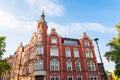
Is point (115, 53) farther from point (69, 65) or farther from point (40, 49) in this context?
point (40, 49)

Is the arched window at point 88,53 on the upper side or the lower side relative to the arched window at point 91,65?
upper

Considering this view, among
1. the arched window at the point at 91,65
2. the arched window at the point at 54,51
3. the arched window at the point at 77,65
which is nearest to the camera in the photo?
the arched window at the point at 54,51

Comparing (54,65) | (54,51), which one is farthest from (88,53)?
(54,65)

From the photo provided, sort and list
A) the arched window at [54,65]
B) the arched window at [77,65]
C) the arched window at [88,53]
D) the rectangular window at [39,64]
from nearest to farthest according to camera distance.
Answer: the rectangular window at [39,64]
the arched window at [54,65]
the arched window at [77,65]
the arched window at [88,53]

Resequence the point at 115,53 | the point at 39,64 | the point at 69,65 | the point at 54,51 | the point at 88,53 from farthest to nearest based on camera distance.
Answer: the point at 88,53, the point at 54,51, the point at 69,65, the point at 39,64, the point at 115,53

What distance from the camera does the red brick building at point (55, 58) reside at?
39031mm

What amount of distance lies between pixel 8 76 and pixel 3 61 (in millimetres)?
21760

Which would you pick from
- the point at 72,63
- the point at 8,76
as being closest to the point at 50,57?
the point at 72,63

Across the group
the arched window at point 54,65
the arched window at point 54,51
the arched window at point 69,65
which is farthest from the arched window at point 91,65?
the arched window at point 54,51

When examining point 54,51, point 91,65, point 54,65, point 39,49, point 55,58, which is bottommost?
point 54,65

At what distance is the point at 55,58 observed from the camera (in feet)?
134

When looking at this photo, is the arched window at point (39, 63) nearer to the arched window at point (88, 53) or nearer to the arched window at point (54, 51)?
the arched window at point (54, 51)

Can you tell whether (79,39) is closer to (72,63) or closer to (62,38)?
(62,38)

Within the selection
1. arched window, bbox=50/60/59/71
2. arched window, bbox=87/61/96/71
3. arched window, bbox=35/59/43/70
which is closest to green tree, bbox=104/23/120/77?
arched window, bbox=87/61/96/71
